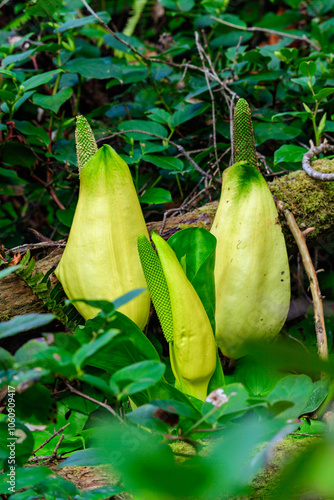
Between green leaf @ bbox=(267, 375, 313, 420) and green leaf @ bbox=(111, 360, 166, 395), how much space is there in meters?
Result: 0.13

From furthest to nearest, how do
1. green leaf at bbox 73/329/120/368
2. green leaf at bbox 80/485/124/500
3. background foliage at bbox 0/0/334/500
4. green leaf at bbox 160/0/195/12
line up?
green leaf at bbox 160/0/195/12 < green leaf at bbox 80/485/124/500 < green leaf at bbox 73/329/120/368 < background foliage at bbox 0/0/334/500

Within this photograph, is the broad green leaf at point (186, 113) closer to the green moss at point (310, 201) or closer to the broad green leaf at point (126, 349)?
the green moss at point (310, 201)

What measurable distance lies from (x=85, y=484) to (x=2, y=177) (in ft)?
3.65

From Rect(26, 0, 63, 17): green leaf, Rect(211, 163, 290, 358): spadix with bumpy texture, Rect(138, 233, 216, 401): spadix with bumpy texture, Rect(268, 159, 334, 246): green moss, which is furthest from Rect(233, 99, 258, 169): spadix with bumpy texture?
Rect(26, 0, 63, 17): green leaf

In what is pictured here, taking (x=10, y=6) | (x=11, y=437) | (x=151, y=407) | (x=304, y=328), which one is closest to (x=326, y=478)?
(x=151, y=407)

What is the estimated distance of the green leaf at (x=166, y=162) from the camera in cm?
126

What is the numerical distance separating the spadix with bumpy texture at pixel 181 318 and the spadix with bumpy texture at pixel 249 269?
3.8 inches

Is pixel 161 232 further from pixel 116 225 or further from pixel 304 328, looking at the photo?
pixel 304 328

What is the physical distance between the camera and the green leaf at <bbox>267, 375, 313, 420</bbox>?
49 cm

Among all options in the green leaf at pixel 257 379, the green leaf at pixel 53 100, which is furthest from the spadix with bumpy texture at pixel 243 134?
the green leaf at pixel 53 100

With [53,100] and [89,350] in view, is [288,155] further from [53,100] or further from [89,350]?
[89,350]

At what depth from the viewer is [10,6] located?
2.29m

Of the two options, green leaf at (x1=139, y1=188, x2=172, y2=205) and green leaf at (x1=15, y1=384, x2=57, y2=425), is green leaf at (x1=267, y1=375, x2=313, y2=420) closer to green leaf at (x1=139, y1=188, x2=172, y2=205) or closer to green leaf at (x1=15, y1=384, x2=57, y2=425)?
green leaf at (x1=15, y1=384, x2=57, y2=425)

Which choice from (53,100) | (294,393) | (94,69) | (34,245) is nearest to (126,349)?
(294,393)
